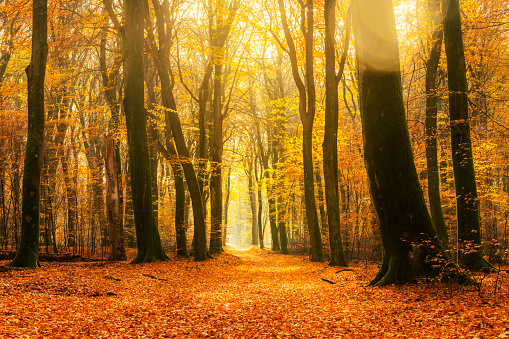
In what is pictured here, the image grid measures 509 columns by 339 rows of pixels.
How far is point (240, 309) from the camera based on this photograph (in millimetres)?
5941

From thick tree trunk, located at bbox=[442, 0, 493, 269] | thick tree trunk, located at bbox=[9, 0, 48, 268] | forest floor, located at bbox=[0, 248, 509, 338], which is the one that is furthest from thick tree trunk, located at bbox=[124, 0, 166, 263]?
thick tree trunk, located at bbox=[442, 0, 493, 269]

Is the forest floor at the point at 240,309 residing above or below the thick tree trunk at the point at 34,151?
below

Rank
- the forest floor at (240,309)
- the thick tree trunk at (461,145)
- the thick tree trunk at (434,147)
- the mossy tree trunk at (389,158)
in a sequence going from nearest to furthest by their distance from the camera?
the forest floor at (240,309)
the mossy tree trunk at (389,158)
the thick tree trunk at (461,145)
the thick tree trunk at (434,147)

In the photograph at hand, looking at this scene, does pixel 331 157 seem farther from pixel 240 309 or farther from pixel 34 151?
pixel 34 151

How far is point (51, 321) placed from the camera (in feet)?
15.2

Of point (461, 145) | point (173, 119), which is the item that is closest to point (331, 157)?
point (461, 145)

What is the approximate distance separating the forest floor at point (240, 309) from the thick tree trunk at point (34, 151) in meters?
0.78

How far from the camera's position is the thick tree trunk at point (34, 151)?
8430mm

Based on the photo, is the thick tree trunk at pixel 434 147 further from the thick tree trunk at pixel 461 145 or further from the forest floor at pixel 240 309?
the forest floor at pixel 240 309

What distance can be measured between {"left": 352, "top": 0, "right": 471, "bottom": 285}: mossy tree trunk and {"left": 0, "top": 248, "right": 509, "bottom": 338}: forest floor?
1.70 feet

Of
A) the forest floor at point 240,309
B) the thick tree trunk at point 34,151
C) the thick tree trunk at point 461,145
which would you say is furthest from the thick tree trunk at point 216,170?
the thick tree trunk at point 461,145

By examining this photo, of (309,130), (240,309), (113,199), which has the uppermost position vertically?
(309,130)

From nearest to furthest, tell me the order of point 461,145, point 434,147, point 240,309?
point 240,309
point 461,145
point 434,147

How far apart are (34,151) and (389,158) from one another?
8.69m
